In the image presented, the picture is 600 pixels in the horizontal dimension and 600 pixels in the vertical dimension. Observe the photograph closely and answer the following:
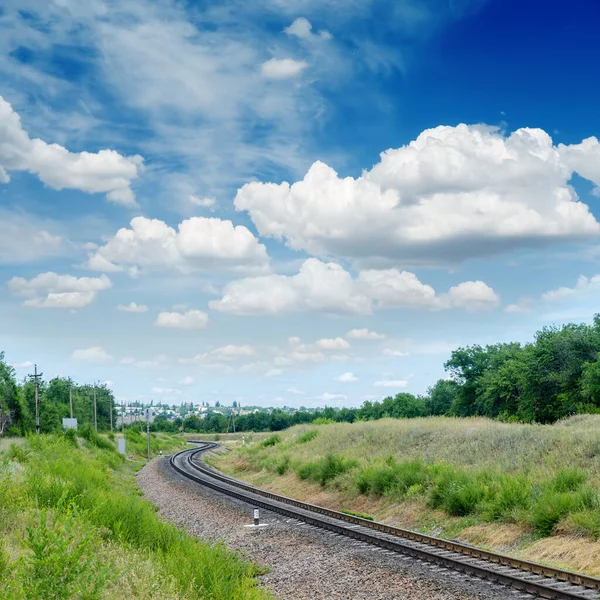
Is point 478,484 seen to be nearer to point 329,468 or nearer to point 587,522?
point 587,522

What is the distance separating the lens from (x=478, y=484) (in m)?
20.5

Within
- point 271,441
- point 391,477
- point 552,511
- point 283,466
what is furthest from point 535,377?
point 552,511

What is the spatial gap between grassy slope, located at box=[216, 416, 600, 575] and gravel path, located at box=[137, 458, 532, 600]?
128 inches

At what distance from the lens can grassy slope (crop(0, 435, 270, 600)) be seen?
8.73 m

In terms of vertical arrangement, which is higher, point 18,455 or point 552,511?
point 18,455

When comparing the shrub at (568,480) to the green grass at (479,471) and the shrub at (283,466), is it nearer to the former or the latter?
the green grass at (479,471)

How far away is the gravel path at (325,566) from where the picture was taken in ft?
40.1

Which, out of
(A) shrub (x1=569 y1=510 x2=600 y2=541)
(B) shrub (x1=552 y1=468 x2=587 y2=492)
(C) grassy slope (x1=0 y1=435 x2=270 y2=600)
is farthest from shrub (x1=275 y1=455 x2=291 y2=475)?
(A) shrub (x1=569 y1=510 x2=600 y2=541)

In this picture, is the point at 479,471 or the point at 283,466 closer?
the point at 479,471

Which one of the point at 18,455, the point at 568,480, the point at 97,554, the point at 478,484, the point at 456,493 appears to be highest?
the point at 18,455

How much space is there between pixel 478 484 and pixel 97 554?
12668 millimetres

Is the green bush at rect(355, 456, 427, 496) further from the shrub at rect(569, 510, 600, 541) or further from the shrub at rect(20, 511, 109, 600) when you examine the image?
the shrub at rect(20, 511, 109, 600)

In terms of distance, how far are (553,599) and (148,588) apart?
6.85 m

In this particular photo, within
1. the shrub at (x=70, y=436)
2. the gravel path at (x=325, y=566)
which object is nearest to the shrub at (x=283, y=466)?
the gravel path at (x=325, y=566)
